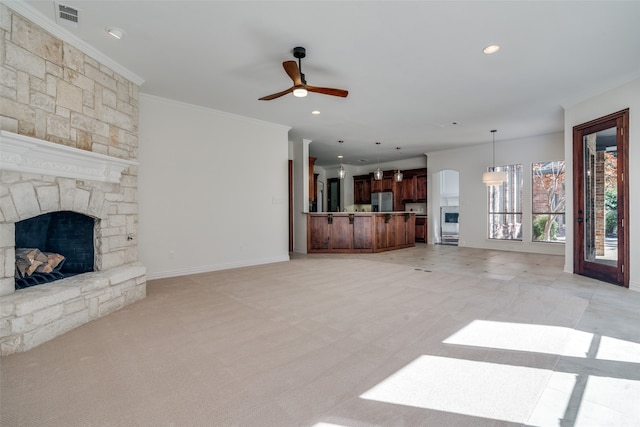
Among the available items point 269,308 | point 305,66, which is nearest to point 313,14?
point 305,66

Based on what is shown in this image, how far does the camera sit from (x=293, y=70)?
3125 millimetres

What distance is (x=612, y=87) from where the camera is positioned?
432cm

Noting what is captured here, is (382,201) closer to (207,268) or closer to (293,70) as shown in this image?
(207,268)

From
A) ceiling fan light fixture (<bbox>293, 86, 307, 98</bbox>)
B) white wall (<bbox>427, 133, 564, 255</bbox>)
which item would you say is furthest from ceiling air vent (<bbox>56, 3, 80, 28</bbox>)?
white wall (<bbox>427, 133, 564, 255</bbox>)

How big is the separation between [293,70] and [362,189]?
29.1 feet

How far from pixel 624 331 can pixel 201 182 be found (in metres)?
5.64

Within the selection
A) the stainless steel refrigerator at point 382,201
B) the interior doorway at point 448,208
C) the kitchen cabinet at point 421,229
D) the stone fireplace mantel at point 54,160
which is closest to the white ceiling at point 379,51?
the stone fireplace mantel at point 54,160

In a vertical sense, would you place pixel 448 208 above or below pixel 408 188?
below

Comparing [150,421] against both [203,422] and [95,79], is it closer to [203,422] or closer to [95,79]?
[203,422]

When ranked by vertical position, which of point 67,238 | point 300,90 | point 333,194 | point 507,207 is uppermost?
point 300,90

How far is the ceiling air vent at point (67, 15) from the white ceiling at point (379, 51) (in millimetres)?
48

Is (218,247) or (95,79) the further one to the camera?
(218,247)

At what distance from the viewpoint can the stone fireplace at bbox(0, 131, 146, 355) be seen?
235cm

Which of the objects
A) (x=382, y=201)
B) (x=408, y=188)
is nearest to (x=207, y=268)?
(x=408, y=188)
